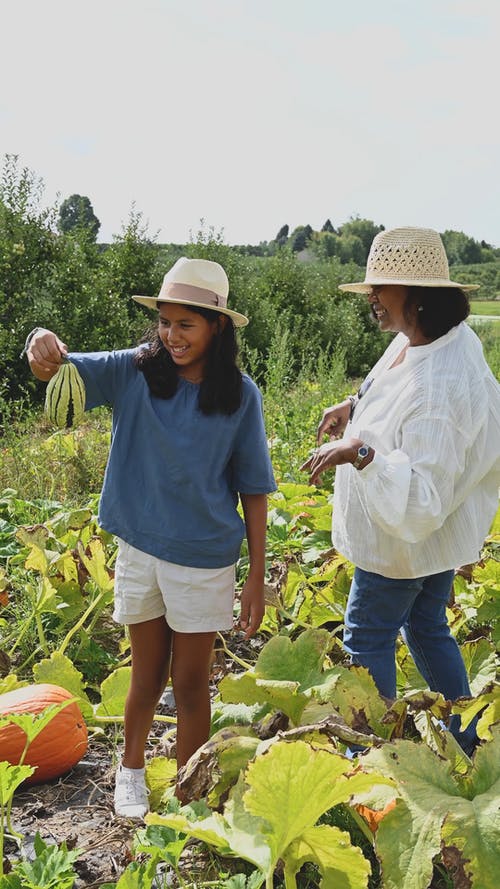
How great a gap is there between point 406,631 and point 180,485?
85cm

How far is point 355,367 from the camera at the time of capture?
46.7 ft

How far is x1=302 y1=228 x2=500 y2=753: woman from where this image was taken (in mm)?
2066

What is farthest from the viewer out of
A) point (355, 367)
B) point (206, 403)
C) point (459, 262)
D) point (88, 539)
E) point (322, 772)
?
point (459, 262)

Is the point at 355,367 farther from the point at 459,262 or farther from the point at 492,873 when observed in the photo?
the point at 459,262

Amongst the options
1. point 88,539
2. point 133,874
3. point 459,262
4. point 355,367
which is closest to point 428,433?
point 133,874

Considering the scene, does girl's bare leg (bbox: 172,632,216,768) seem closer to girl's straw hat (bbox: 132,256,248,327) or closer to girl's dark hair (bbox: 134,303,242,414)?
girl's dark hair (bbox: 134,303,242,414)

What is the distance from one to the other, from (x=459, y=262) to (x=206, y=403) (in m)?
76.2

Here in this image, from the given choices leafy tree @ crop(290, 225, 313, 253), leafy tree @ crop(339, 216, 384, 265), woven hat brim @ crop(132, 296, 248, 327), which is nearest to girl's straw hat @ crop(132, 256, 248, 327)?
woven hat brim @ crop(132, 296, 248, 327)

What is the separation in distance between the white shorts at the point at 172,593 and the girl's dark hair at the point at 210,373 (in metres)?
0.43

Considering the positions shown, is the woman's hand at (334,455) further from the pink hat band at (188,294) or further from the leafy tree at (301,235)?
the leafy tree at (301,235)

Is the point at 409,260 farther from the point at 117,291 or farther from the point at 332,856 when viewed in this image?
the point at 117,291

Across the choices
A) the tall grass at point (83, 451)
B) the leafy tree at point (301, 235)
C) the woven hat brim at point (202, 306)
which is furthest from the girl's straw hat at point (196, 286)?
the leafy tree at point (301, 235)

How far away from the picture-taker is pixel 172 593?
87.5 inches

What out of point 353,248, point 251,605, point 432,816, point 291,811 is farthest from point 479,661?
point 353,248
